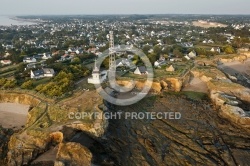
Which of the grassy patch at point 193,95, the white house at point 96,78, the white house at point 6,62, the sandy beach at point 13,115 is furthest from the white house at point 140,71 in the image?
the white house at point 6,62

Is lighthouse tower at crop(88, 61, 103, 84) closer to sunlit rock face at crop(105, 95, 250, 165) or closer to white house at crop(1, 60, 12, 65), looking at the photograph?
sunlit rock face at crop(105, 95, 250, 165)

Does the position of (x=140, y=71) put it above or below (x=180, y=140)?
above

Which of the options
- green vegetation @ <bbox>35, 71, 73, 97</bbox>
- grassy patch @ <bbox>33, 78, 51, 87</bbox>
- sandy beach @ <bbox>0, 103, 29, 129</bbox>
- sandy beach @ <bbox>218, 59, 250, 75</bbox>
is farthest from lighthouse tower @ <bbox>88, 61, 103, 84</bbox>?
sandy beach @ <bbox>218, 59, 250, 75</bbox>

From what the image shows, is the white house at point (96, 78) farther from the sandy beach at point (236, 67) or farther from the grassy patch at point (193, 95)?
the sandy beach at point (236, 67)

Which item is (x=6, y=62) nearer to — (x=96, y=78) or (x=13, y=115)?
(x=96, y=78)

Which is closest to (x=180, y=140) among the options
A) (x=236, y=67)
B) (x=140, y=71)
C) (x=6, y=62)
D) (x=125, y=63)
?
(x=140, y=71)

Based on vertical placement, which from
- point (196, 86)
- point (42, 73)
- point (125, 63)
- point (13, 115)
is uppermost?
point (125, 63)

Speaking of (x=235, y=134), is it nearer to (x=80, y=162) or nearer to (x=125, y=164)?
(x=125, y=164)

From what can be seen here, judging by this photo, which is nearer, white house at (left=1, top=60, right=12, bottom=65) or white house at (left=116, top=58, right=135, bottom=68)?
white house at (left=116, top=58, right=135, bottom=68)

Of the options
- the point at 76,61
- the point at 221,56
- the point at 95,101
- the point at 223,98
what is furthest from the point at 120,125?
the point at 221,56
